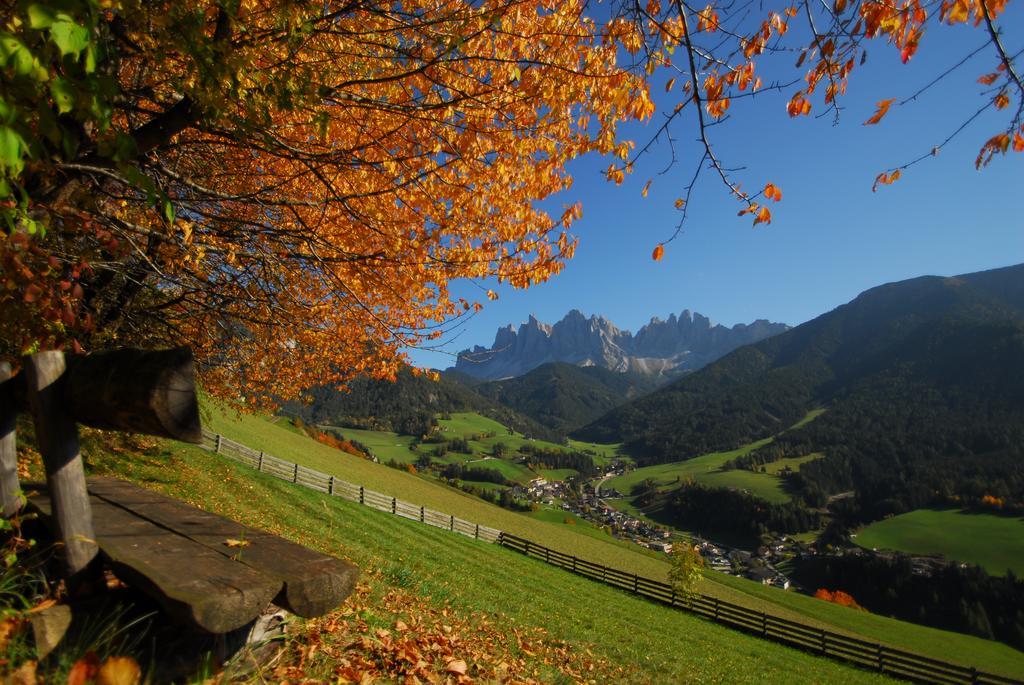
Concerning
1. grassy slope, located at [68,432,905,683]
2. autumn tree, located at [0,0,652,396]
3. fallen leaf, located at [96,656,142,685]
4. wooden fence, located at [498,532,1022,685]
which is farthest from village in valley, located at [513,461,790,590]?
fallen leaf, located at [96,656,142,685]

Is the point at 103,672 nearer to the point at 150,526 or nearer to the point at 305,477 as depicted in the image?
the point at 150,526

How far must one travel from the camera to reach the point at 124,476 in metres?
10.6

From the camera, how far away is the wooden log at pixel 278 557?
2.45 meters

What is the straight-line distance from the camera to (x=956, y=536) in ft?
373

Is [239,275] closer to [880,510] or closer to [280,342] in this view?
[280,342]

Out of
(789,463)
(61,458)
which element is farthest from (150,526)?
(789,463)

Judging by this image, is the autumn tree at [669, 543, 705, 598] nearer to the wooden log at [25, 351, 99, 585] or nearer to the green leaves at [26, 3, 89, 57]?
the wooden log at [25, 351, 99, 585]

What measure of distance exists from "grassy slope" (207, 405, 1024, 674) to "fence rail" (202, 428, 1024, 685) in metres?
7.70

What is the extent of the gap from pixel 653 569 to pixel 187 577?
5126cm

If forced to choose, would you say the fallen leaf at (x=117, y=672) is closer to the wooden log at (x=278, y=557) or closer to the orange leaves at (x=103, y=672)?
Result: the orange leaves at (x=103, y=672)

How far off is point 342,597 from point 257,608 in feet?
1.70

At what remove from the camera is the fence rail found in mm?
22141

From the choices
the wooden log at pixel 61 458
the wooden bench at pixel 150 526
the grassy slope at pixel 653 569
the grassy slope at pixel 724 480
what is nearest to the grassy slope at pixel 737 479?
the grassy slope at pixel 724 480

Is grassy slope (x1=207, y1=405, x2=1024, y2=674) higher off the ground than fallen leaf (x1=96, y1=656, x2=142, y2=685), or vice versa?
fallen leaf (x1=96, y1=656, x2=142, y2=685)
